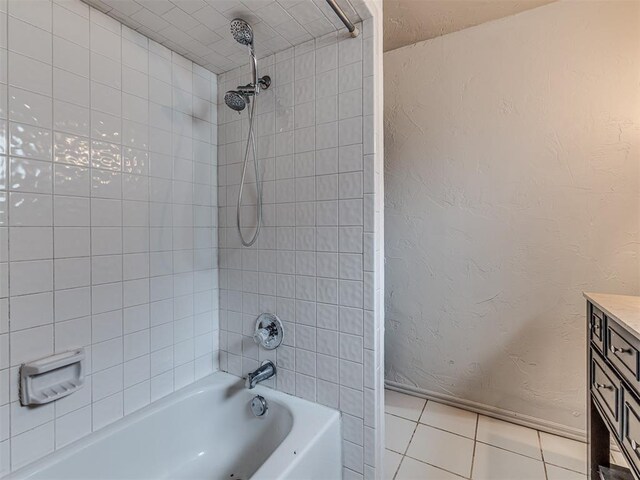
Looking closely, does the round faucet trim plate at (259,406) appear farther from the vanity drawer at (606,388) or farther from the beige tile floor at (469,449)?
the vanity drawer at (606,388)

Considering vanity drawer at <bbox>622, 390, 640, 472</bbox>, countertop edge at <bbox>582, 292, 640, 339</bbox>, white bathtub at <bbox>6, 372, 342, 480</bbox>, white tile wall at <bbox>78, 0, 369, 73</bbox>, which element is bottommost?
white bathtub at <bbox>6, 372, 342, 480</bbox>

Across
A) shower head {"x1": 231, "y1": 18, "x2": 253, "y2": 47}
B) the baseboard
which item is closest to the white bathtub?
the baseboard

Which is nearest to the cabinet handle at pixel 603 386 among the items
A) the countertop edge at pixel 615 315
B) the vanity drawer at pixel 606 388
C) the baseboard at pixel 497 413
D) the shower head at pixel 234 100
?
Answer: the vanity drawer at pixel 606 388

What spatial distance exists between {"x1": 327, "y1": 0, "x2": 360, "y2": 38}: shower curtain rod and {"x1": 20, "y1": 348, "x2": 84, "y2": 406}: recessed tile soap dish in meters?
1.51

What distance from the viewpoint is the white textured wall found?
1565 millimetres

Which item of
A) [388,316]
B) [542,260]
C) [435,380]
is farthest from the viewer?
[388,316]

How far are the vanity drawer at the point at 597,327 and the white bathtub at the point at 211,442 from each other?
3.50ft

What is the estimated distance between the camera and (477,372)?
1.91 m

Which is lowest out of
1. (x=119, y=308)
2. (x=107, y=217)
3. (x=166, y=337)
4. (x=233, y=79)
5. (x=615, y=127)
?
(x=166, y=337)

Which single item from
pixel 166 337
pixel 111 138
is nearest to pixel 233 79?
pixel 111 138

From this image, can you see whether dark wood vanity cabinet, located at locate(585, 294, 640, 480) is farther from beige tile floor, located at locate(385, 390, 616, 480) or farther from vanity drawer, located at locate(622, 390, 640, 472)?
beige tile floor, located at locate(385, 390, 616, 480)

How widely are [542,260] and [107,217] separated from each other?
2.17 meters

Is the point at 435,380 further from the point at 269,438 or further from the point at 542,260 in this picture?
the point at 269,438

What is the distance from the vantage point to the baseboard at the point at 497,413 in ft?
5.54
